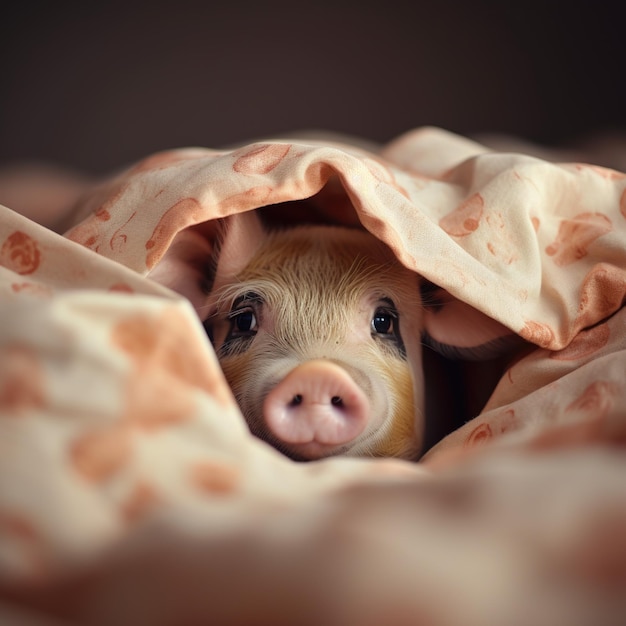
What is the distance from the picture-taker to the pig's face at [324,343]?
844mm

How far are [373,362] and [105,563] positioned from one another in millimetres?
612

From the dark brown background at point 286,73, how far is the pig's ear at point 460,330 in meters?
1.37

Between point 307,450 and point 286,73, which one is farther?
point 286,73

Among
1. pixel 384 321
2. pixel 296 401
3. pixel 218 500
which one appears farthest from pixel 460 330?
pixel 218 500

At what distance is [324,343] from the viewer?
0.97 m

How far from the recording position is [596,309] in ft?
3.04

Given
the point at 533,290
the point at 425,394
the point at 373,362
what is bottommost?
the point at 425,394

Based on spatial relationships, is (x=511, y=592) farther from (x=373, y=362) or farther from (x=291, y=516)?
(x=373, y=362)

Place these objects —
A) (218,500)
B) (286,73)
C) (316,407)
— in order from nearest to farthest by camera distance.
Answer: (218,500) < (316,407) < (286,73)

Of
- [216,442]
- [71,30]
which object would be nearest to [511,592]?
[216,442]

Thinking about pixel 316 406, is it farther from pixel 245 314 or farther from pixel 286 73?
pixel 286 73

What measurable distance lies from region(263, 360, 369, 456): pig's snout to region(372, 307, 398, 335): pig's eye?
0.21m

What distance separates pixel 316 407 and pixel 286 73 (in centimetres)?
175

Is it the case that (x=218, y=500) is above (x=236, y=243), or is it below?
above
